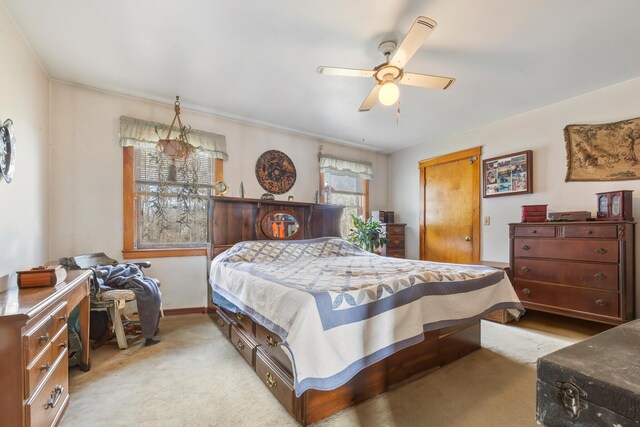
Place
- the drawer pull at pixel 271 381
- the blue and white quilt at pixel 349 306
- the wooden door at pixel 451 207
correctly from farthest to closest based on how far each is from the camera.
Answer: the wooden door at pixel 451 207 < the drawer pull at pixel 271 381 < the blue and white quilt at pixel 349 306

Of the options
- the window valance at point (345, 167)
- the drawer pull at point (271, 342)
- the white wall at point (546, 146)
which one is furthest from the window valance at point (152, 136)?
the white wall at point (546, 146)

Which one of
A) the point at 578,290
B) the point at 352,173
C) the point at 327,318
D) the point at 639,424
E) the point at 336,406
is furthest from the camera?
the point at 352,173

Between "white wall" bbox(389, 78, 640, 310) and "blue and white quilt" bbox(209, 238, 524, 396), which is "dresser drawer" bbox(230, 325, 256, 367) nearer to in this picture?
"blue and white quilt" bbox(209, 238, 524, 396)

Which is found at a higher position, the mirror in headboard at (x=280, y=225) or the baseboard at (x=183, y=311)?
the mirror in headboard at (x=280, y=225)

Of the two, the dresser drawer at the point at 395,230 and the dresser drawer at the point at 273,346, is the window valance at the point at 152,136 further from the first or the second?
the dresser drawer at the point at 395,230

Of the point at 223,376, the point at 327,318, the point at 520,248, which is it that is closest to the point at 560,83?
the point at 520,248

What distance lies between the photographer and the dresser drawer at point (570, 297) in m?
2.70

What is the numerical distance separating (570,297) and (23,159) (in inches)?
207

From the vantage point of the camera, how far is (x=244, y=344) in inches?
88.7

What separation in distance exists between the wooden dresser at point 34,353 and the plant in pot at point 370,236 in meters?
3.74

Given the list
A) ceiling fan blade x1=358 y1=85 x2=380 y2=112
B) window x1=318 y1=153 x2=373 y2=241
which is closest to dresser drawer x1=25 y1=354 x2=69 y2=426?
ceiling fan blade x1=358 y1=85 x2=380 y2=112

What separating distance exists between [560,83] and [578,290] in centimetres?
216

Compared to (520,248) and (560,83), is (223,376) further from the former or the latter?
(560,83)

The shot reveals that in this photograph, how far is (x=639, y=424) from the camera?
428 mm
